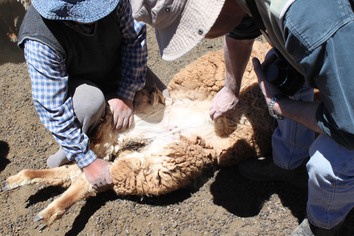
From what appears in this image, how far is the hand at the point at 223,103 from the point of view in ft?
8.70

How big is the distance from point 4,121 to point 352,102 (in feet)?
8.68

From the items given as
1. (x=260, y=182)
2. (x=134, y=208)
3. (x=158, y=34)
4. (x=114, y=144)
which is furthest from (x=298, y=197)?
(x=158, y=34)

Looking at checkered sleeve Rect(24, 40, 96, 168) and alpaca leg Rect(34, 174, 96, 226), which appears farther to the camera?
alpaca leg Rect(34, 174, 96, 226)

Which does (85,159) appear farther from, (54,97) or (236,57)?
(236,57)

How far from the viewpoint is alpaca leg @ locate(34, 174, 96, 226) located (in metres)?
2.58

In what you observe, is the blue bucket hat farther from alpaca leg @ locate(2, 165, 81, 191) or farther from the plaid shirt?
alpaca leg @ locate(2, 165, 81, 191)

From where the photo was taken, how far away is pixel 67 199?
2.63m

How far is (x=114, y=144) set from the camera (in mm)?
2891

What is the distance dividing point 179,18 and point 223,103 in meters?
1.00

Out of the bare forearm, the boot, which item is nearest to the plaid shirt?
the bare forearm

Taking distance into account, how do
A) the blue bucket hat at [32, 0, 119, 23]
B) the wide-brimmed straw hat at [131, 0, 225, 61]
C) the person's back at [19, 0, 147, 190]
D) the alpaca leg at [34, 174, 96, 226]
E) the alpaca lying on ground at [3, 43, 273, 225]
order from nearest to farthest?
the wide-brimmed straw hat at [131, 0, 225, 61] < the blue bucket hat at [32, 0, 119, 23] < the person's back at [19, 0, 147, 190] < the alpaca leg at [34, 174, 96, 226] < the alpaca lying on ground at [3, 43, 273, 225]

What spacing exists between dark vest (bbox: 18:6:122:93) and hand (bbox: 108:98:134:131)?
0.59 ft

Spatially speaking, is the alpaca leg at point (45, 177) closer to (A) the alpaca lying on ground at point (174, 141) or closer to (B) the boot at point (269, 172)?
(A) the alpaca lying on ground at point (174, 141)

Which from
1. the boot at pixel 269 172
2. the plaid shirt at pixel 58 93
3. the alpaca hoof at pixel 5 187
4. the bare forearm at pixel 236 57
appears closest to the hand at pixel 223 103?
the bare forearm at pixel 236 57
